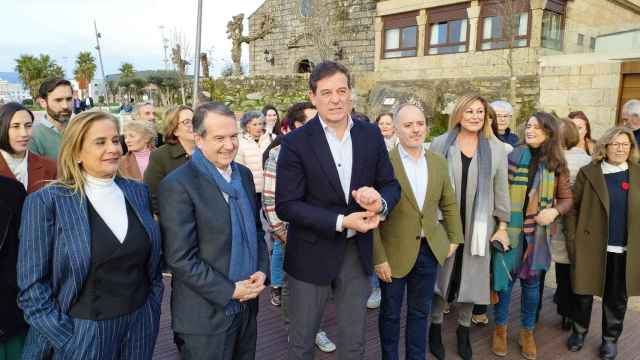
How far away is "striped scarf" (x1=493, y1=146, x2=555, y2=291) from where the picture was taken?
3482 millimetres

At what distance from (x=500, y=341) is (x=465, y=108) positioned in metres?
2.01

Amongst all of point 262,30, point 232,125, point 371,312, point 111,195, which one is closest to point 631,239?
point 371,312

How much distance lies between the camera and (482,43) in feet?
56.1

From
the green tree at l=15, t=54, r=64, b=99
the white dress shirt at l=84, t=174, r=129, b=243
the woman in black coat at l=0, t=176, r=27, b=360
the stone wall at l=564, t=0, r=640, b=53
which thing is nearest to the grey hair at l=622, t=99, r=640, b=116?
the white dress shirt at l=84, t=174, r=129, b=243

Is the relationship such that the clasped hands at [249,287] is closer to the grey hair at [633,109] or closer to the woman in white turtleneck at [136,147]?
the woman in white turtleneck at [136,147]

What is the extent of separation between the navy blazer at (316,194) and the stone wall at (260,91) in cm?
1816


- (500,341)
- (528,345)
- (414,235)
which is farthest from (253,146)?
(528,345)

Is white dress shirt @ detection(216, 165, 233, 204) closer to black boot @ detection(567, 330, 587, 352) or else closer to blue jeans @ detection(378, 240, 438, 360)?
blue jeans @ detection(378, 240, 438, 360)

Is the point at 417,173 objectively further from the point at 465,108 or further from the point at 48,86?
the point at 48,86

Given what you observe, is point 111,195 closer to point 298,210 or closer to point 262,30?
point 298,210

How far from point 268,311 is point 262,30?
85.4 feet

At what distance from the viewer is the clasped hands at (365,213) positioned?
222cm

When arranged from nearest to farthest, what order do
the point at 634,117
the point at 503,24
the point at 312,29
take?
1. the point at 634,117
2. the point at 503,24
3. the point at 312,29

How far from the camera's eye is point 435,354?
11.6 ft
